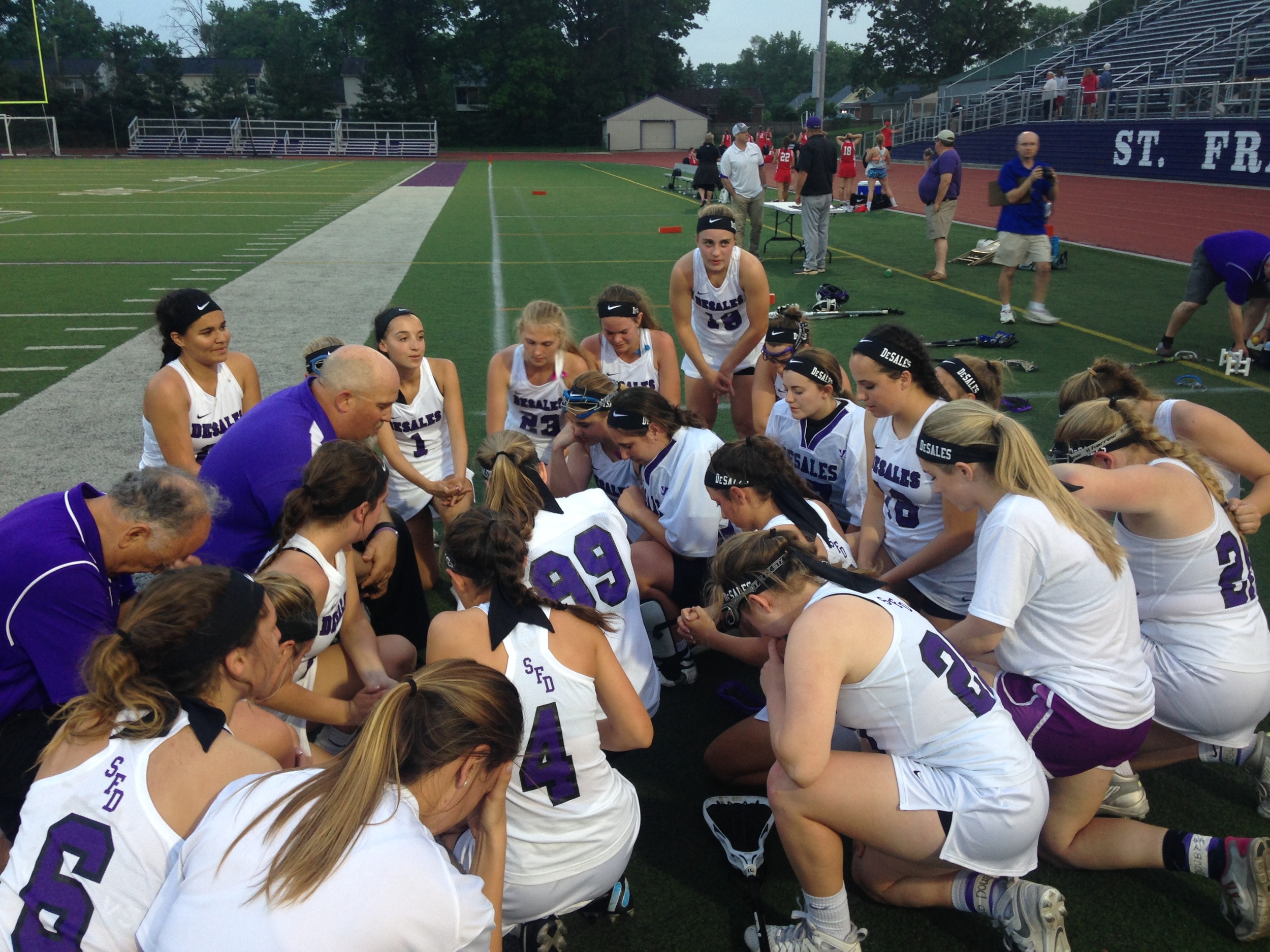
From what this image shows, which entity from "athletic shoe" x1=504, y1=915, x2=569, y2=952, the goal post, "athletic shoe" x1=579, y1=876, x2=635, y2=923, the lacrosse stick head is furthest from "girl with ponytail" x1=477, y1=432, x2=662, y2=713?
the goal post

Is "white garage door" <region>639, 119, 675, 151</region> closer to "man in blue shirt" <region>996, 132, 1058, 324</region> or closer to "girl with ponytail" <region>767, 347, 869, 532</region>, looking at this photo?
"man in blue shirt" <region>996, 132, 1058, 324</region>

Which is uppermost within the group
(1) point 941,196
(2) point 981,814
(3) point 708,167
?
(3) point 708,167

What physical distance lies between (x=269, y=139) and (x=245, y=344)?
50.6m

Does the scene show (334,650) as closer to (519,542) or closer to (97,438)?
(519,542)

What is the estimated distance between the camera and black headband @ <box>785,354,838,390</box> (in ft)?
14.7

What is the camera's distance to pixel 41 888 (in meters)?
2.00

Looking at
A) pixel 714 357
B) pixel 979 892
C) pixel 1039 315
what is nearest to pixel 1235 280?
pixel 1039 315

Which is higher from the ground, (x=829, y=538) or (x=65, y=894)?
(x=829, y=538)

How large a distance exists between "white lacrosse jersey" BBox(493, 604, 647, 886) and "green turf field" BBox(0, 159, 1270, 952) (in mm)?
439

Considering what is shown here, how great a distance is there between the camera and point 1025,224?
418 inches

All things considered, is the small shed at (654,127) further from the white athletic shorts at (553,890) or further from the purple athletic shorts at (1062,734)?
the white athletic shorts at (553,890)

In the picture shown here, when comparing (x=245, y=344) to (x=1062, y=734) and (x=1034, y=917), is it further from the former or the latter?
(x=1034, y=917)

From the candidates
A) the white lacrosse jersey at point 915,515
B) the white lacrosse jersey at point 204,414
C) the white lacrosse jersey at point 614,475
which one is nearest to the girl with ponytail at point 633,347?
the white lacrosse jersey at point 614,475

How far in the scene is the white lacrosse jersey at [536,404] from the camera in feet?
→ 18.5
